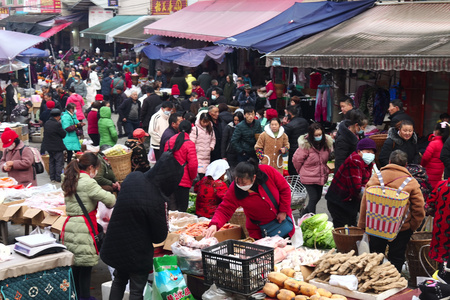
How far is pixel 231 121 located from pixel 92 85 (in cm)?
1307

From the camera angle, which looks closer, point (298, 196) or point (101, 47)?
point (298, 196)

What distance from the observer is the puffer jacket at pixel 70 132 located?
13.8m

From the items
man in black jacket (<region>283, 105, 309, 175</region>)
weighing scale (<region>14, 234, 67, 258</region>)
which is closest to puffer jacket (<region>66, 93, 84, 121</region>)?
man in black jacket (<region>283, 105, 309, 175</region>)

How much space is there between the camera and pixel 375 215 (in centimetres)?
669

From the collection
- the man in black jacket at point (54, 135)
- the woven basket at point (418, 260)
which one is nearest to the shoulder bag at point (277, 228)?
the woven basket at point (418, 260)

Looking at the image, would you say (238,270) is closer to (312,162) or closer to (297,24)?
(312,162)

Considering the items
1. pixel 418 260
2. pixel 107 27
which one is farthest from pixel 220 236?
pixel 107 27

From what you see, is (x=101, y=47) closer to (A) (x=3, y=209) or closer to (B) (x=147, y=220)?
(A) (x=3, y=209)

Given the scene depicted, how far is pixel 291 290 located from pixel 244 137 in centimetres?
596

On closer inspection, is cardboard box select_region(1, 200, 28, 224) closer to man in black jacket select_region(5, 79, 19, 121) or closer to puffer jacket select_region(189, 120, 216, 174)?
puffer jacket select_region(189, 120, 216, 174)

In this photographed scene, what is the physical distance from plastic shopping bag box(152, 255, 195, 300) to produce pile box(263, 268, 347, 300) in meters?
1.04

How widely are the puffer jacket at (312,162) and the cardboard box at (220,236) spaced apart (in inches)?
91.0

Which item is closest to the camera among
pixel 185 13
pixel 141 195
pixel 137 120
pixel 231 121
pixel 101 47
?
pixel 141 195

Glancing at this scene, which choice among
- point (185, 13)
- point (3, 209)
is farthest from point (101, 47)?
point (3, 209)
